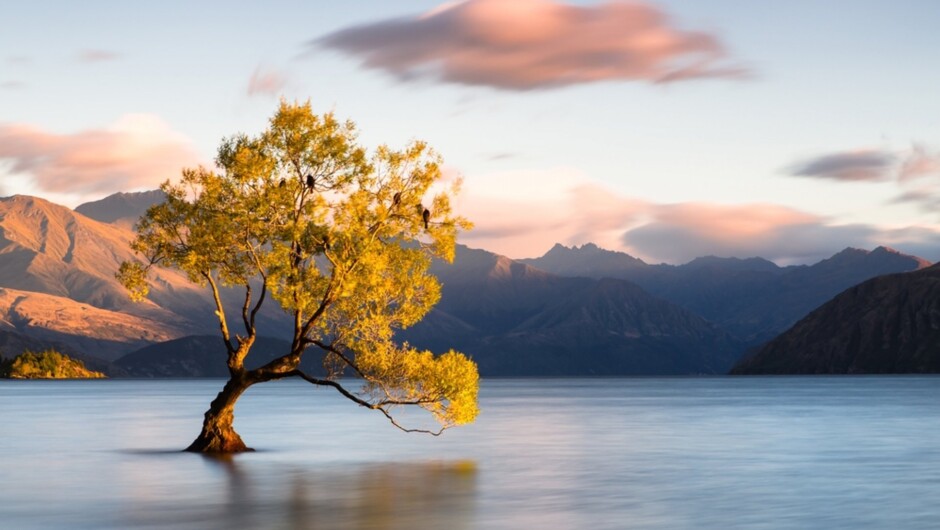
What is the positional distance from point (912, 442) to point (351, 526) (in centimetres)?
6668

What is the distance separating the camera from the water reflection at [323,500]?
46.8 meters

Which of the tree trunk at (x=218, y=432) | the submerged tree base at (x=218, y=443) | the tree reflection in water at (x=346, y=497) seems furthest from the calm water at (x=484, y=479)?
the tree trunk at (x=218, y=432)

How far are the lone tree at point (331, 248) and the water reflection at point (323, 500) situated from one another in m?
4.66

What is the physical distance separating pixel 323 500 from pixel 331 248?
19.8 meters

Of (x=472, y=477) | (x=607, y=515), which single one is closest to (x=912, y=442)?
(x=472, y=477)

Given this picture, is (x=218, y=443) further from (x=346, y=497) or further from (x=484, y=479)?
(x=346, y=497)

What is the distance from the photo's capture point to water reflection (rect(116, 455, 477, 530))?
153 ft

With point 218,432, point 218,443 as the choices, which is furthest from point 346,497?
point 218,443

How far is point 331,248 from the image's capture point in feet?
230

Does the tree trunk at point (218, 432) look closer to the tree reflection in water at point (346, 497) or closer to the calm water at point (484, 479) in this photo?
the calm water at point (484, 479)

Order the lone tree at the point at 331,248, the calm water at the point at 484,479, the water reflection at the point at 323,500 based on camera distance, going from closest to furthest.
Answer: the water reflection at the point at 323,500, the calm water at the point at 484,479, the lone tree at the point at 331,248

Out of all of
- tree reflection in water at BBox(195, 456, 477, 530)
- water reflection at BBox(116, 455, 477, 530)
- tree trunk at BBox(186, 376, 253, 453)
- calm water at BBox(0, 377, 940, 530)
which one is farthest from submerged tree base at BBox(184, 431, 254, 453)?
water reflection at BBox(116, 455, 477, 530)

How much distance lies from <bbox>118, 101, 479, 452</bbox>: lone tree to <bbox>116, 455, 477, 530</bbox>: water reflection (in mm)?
4657

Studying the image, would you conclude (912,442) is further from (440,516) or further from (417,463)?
(440,516)
